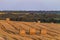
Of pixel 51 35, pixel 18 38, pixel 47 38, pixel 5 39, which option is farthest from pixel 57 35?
pixel 5 39

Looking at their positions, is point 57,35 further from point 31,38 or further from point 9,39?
point 9,39

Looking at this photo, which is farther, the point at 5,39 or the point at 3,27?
the point at 3,27

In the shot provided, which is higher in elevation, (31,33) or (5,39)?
(5,39)

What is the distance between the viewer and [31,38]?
13266 mm

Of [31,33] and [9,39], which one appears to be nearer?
[9,39]

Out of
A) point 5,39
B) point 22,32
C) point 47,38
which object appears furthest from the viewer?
point 22,32

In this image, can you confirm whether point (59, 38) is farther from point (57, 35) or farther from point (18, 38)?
point (18, 38)

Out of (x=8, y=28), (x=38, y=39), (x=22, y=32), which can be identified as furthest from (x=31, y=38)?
(x=8, y=28)

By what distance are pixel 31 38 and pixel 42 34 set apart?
1695mm

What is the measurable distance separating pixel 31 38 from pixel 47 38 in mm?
833

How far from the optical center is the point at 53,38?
45.0 feet

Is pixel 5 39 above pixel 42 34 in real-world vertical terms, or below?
above

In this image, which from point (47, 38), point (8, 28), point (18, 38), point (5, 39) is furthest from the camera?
point (8, 28)

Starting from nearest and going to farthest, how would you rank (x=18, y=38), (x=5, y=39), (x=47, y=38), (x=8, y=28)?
1. (x=5, y=39)
2. (x=18, y=38)
3. (x=47, y=38)
4. (x=8, y=28)
